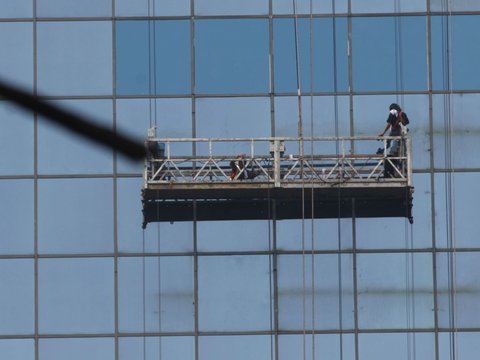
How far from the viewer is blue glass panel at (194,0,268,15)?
1978cm

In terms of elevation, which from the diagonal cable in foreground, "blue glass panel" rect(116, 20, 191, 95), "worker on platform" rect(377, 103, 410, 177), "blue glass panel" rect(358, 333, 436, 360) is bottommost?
"blue glass panel" rect(358, 333, 436, 360)

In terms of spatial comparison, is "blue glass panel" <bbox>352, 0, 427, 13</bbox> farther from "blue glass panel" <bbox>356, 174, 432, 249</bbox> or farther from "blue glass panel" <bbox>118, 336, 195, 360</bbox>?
"blue glass panel" <bbox>118, 336, 195, 360</bbox>

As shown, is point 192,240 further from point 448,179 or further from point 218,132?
point 448,179

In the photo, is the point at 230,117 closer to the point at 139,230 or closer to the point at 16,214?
the point at 139,230

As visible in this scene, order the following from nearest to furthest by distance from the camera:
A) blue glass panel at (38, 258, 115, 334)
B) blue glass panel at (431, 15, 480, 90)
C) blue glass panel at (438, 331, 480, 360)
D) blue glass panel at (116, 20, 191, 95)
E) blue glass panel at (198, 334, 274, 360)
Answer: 1. blue glass panel at (198, 334, 274, 360)
2. blue glass panel at (438, 331, 480, 360)
3. blue glass panel at (38, 258, 115, 334)
4. blue glass panel at (116, 20, 191, 95)
5. blue glass panel at (431, 15, 480, 90)

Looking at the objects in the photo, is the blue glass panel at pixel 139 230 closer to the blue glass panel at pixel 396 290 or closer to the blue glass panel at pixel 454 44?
the blue glass panel at pixel 396 290

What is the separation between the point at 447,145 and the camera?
19.5 m

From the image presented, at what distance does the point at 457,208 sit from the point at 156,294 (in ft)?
18.8

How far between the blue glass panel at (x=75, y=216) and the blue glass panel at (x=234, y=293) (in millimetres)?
1899

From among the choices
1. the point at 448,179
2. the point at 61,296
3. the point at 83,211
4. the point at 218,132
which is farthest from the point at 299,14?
the point at 61,296

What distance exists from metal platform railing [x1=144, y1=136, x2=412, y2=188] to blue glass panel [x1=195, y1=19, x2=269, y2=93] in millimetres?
1097

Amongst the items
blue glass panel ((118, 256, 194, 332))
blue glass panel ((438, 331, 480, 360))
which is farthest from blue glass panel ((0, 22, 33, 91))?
blue glass panel ((438, 331, 480, 360))

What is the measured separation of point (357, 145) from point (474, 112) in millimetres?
2260

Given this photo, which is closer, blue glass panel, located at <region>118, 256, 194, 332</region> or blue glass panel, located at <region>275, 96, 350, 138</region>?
blue glass panel, located at <region>118, 256, 194, 332</region>
